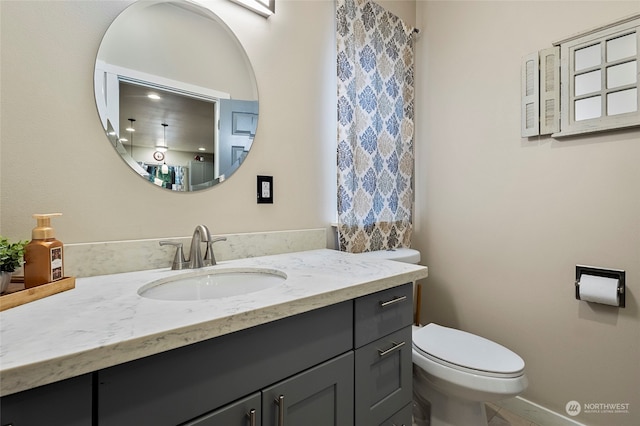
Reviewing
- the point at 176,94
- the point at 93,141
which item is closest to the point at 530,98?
the point at 176,94

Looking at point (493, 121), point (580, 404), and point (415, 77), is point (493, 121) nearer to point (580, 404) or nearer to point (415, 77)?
point (415, 77)

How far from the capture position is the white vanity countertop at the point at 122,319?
17.7 inches

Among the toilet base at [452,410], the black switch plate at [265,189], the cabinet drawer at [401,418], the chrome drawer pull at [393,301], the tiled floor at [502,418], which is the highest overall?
the black switch plate at [265,189]

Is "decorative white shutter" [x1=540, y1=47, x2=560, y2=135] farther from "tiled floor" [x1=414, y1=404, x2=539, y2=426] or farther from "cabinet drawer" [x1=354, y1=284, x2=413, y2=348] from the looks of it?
"tiled floor" [x1=414, y1=404, x2=539, y2=426]

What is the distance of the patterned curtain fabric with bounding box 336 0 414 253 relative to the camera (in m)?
1.57

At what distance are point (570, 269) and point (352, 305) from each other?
122 cm

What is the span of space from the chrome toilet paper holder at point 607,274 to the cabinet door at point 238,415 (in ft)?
4.92

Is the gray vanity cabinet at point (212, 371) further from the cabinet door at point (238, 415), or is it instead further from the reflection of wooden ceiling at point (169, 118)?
the reflection of wooden ceiling at point (169, 118)

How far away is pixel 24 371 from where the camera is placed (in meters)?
0.42

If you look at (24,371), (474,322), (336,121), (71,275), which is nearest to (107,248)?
(71,275)

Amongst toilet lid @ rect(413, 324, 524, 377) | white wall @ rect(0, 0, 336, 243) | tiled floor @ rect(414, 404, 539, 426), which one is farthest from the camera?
tiled floor @ rect(414, 404, 539, 426)

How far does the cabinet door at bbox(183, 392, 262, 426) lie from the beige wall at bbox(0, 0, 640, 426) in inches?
26.8

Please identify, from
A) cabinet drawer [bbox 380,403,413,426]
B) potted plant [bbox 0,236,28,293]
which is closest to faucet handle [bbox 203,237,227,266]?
potted plant [bbox 0,236,28,293]
